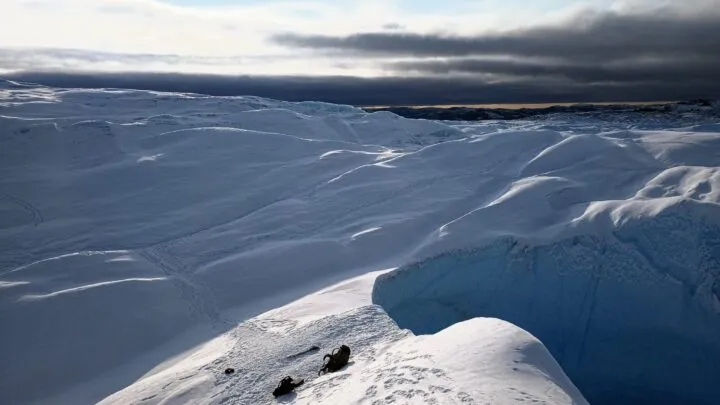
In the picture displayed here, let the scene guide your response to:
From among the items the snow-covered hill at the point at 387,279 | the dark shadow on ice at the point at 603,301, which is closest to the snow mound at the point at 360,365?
the snow-covered hill at the point at 387,279

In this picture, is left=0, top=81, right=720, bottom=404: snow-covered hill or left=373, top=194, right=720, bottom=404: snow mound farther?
left=373, top=194, right=720, bottom=404: snow mound

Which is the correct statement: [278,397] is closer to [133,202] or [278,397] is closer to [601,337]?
[601,337]

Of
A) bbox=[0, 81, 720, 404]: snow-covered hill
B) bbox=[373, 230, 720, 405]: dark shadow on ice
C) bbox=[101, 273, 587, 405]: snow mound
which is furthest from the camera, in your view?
bbox=[373, 230, 720, 405]: dark shadow on ice

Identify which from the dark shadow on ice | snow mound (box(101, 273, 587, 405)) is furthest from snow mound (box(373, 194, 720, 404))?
snow mound (box(101, 273, 587, 405))

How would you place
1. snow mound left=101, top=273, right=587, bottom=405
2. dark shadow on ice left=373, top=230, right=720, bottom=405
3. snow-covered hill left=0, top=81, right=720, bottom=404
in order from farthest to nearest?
1. dark shadow on ice left=373, top=230, right=720, bottom=405
2. snow-covered hill left=0, top=81, right=720, bottom=404
3. snow mound left=101, top=273, right=587, bottom=405

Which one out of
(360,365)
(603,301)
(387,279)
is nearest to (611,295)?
(603,301)

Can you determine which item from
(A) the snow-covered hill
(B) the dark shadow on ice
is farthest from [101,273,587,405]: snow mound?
(B) the dark shadow on ice

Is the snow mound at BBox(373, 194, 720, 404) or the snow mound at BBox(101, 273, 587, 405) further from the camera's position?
the snow mound at BBox(373, 194, 720, 404)

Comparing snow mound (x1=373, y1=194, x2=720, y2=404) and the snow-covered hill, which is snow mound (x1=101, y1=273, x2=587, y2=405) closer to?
the snow-covered hill
